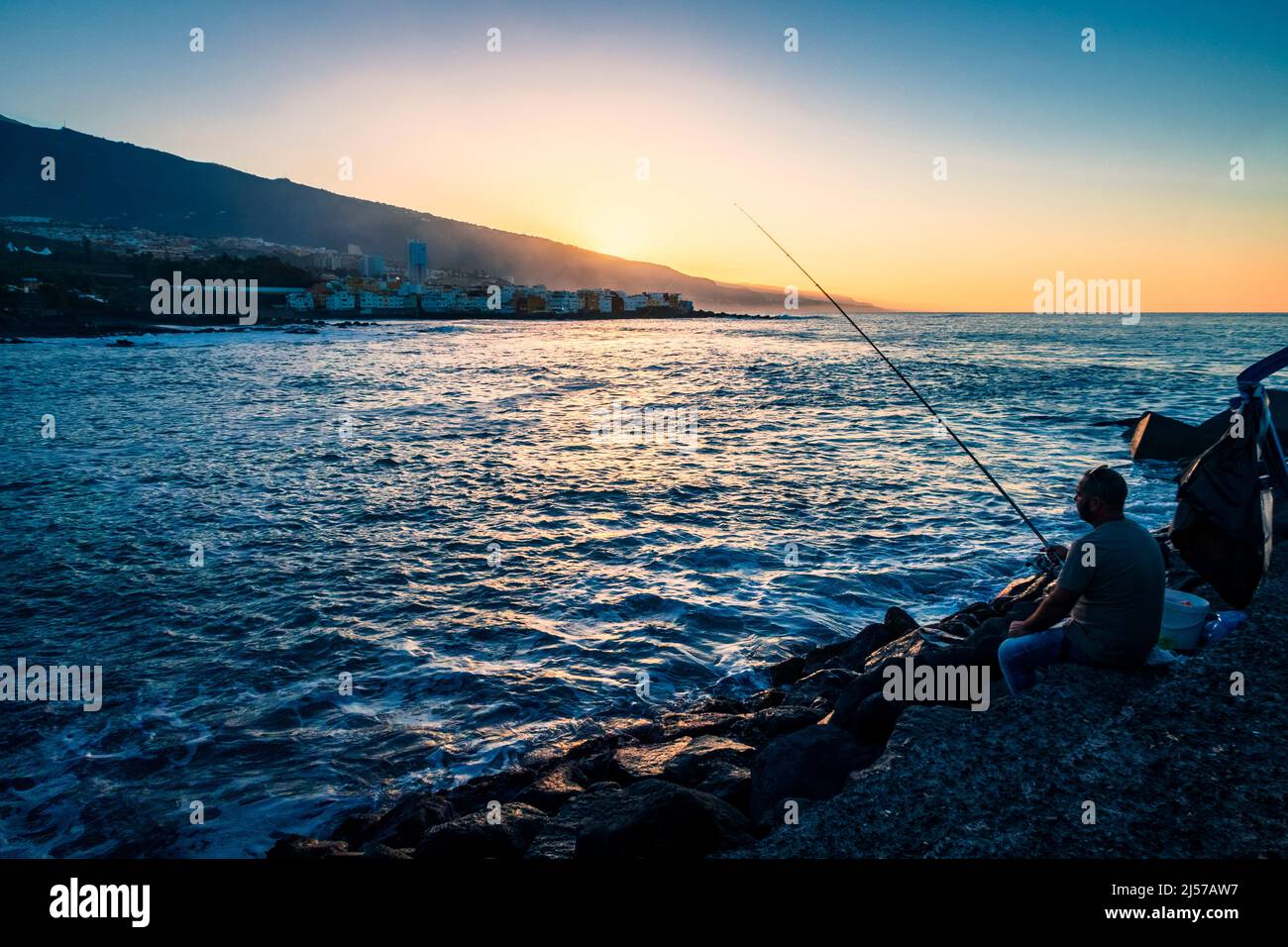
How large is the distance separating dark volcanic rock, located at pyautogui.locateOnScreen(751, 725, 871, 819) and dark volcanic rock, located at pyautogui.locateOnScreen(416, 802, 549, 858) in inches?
60.9

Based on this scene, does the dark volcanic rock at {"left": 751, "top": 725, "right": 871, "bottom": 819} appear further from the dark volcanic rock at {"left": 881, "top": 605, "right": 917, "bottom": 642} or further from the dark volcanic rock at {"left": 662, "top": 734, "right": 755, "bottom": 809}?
the dark volcanic rock at {"left": 881, "top": 605, "right": 917, "bottom": 642}

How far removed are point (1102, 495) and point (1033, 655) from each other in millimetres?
1155

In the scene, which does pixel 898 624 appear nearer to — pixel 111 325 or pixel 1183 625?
pixel 1183 625

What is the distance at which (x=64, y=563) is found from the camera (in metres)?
10.2

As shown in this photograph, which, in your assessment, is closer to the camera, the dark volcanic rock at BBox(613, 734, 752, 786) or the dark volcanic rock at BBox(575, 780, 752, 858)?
the dark volcanic rock at BBox(575, 780, 752, 858)

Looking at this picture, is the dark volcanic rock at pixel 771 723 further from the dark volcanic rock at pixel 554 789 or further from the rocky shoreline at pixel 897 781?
the dark volcanic rock at pixel 554 789

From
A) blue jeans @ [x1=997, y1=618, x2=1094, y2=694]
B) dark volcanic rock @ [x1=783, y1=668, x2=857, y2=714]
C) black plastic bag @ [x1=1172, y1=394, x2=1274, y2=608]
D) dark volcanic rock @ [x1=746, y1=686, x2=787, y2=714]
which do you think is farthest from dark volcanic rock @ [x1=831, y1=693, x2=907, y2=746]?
black plastic bag @ [x1=1172, y1=394, x2=1274, y2=608]

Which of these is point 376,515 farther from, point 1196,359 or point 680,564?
point 1196,359

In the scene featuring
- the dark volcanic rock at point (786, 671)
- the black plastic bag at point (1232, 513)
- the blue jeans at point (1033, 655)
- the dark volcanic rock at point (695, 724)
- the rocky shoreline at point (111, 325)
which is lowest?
the dark volcanic rock at point (695, 724)

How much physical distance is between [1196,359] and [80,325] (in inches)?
3886

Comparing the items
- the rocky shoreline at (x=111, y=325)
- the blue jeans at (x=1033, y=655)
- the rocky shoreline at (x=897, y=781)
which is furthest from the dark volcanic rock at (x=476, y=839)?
the rocky shoreline at (x=111, y=325)

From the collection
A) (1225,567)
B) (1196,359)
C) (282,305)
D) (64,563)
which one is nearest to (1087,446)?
(1225,567)

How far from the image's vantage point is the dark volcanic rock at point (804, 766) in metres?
4.37

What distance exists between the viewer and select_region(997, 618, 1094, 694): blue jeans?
4637 millimetres
